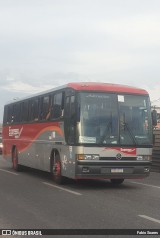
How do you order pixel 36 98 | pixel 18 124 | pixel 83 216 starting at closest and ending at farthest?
pixel 83 216 < pixel 36 98 < pixel 18 124

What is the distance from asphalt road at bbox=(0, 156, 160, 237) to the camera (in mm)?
8633

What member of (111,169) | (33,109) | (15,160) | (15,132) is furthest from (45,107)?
(15,160)

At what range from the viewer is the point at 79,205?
10.7 meters

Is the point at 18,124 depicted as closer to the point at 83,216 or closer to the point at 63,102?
the point at 63,102

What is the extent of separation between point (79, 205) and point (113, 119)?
3734mm

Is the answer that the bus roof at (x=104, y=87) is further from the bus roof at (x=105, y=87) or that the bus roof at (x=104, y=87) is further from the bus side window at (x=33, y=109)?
the bus side window at (x=33, y=109)

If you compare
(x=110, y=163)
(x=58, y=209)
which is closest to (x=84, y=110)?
(x=110, y=163)

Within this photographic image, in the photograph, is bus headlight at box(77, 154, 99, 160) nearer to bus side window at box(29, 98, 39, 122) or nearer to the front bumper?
the front bumper

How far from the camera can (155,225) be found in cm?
851

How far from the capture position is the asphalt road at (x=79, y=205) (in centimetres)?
863

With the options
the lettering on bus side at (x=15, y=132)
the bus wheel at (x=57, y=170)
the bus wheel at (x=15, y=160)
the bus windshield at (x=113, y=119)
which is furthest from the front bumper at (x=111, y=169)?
the bus wheel at (x=15, y=160)

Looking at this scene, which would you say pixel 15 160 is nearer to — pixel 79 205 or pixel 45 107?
pixel 45 107

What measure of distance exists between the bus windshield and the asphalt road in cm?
144

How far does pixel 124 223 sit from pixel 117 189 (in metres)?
5.41
